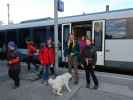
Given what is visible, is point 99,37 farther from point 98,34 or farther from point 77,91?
point 77,91

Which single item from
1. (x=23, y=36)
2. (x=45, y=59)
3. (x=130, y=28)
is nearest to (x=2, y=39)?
(x=23, y=36)

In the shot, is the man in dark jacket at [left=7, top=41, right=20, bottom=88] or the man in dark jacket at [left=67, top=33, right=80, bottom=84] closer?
the man in dark jacket at [left=7, top=41, right=20, bottom=88]

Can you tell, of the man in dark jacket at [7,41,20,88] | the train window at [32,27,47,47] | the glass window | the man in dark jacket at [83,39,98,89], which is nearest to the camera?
the man in dark jacket at [83,39,98,89]

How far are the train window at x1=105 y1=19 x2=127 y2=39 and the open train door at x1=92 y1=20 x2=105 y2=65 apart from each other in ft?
0.80

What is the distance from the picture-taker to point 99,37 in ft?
37.0

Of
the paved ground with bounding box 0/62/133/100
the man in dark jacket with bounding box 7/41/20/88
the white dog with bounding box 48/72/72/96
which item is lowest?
the paved ground with bounding box 0/62/133/100

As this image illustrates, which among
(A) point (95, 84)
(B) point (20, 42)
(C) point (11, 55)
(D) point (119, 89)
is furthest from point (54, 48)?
(B) point (20, 42)

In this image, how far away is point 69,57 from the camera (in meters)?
7.67

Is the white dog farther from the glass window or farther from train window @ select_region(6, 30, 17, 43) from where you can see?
train window @ select_region(6, 30, 17, 43)

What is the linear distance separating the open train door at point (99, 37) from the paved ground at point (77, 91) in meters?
3.13

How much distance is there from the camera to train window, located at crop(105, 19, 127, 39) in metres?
10.6

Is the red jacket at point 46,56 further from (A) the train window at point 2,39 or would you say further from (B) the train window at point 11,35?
(A) the train window at point 2,39

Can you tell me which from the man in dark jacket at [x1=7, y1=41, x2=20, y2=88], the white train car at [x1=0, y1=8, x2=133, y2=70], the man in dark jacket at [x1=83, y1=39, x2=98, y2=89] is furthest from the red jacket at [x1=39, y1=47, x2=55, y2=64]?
the white train car at [x1=0, y1=8, x2=133, y2=70]

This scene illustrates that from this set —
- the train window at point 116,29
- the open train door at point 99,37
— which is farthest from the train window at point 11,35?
the train window at point 116,29
